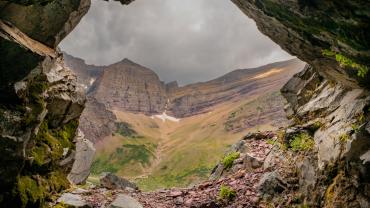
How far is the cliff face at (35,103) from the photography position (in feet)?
49.8

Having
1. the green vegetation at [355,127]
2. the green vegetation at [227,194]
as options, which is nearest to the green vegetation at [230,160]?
the green vegetation at [227,194]

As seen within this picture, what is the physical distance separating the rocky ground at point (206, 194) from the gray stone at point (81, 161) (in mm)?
20627

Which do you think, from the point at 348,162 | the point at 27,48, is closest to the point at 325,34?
the point at 348,162

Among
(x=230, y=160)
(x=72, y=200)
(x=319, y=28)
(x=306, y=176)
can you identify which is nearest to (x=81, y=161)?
(x=230, y=160)

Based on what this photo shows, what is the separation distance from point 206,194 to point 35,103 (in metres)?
10.6

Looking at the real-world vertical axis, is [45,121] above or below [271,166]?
above

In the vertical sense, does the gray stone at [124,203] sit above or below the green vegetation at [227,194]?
above

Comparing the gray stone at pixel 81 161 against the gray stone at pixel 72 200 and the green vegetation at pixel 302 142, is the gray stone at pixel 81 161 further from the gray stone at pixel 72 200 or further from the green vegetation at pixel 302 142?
the green vegetation at pixel 302 142

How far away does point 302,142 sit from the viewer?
20172 mm

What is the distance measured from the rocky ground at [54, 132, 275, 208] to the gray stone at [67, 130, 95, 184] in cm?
2063

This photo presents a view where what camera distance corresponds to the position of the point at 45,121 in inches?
834

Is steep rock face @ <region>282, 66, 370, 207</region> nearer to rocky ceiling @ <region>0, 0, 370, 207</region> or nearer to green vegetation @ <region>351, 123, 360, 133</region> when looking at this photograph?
green vegetation @ <region>351, 123, 360, 133</region>

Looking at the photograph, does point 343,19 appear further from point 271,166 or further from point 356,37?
point 271,166

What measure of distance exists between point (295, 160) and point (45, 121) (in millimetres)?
13289
